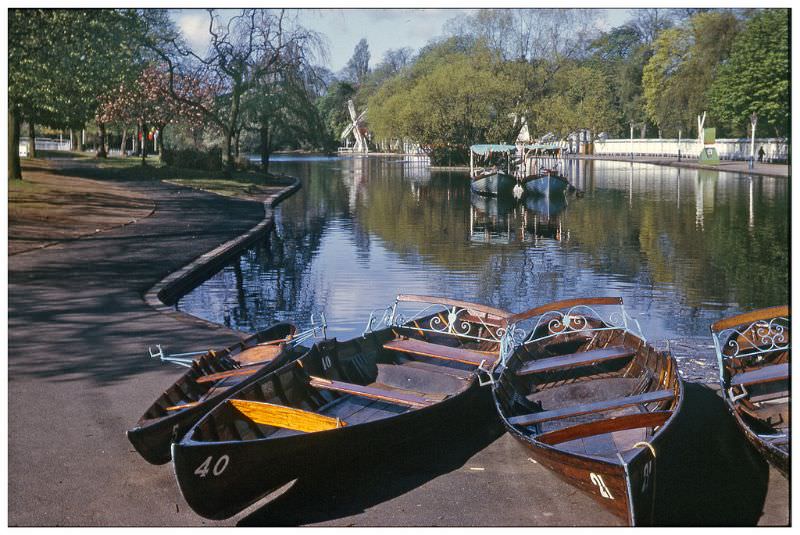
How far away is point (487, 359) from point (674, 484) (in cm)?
204

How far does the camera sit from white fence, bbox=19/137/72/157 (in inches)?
1148

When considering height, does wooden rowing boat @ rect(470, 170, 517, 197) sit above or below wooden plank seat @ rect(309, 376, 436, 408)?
above

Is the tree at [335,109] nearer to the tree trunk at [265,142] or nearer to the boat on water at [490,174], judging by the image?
the boat on water at [490,174]

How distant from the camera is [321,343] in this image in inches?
298

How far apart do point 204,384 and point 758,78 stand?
4.95 metres

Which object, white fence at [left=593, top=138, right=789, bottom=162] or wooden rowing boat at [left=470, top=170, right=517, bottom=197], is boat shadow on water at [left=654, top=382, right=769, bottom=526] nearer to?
white fence at [left=593, top=138, right=789, bottom=162]

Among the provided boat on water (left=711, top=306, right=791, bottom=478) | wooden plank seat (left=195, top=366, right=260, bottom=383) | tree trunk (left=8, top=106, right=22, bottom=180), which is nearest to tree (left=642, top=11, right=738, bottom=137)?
boat on water (left=711, top=306, right=791, bottom=478)

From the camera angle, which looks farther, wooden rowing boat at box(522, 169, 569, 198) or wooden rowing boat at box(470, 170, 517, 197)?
wooden rowing boat at box(522, 169, 569, 198)

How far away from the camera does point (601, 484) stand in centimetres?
528

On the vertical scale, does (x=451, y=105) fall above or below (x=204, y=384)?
above

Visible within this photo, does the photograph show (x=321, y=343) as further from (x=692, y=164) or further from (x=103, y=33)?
(x=103, y=33)

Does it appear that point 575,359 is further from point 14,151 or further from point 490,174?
point 14,151

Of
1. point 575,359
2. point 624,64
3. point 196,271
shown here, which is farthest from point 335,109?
point 575,359

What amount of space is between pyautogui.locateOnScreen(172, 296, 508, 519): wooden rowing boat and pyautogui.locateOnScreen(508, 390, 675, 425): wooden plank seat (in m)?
0.65
